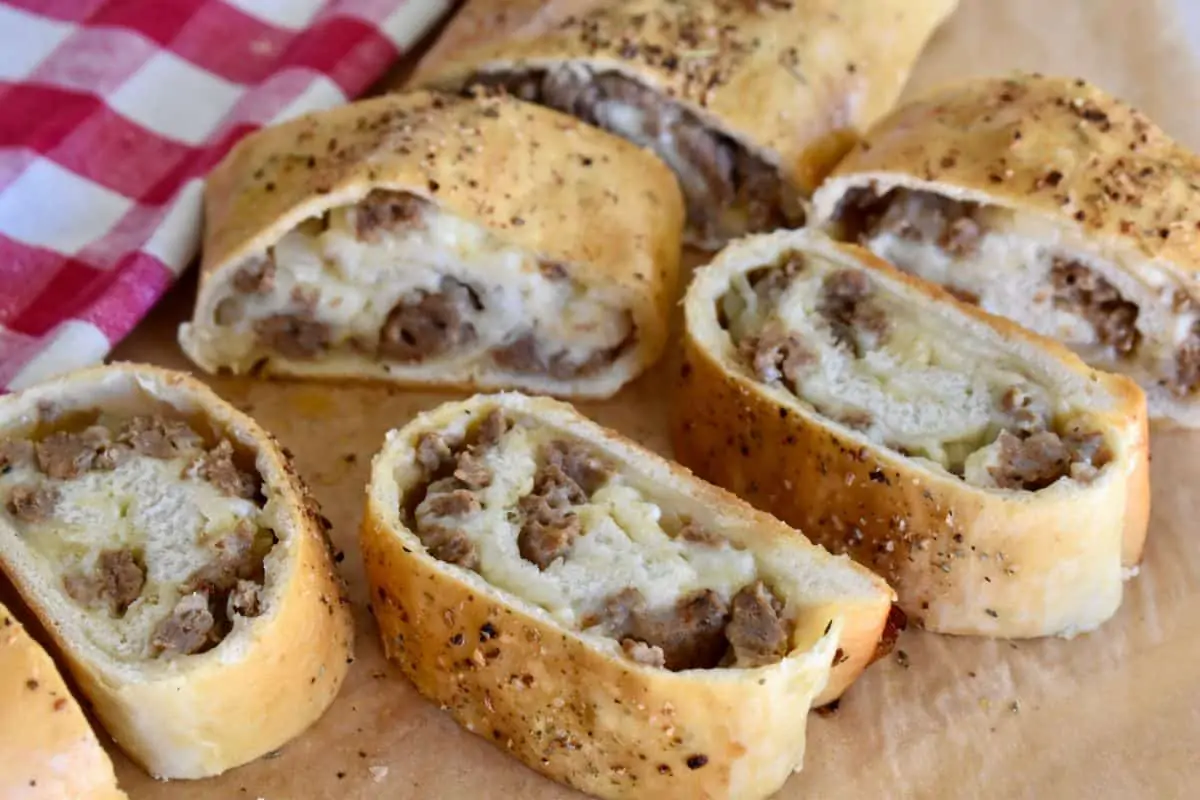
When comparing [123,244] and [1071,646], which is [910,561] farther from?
[123,244]

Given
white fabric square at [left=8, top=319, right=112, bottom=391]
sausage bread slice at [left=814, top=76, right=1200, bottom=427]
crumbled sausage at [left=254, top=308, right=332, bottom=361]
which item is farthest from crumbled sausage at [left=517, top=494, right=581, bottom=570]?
white fabric square at [left=8, top=319, right=112, bottom=391]

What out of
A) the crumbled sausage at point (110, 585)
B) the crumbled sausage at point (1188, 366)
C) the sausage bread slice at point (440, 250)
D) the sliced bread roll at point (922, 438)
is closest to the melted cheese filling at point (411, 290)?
the sausage bread slice at point (440, 250)

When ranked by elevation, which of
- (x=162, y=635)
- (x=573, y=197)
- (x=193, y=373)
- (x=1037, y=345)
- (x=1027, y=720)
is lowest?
(x=193, y=373)

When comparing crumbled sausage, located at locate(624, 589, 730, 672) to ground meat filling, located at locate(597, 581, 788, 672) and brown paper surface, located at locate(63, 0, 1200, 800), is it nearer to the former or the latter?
ground meat filling, located at locate(597, 581, 788, 672)

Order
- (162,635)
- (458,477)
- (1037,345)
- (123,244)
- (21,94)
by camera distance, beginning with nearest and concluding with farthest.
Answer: (162,635)
(458,477)
(1037,345)
(123,244)
(21,94)

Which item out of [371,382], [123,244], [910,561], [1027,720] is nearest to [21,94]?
[123,244]

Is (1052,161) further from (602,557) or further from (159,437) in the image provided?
(159,437)

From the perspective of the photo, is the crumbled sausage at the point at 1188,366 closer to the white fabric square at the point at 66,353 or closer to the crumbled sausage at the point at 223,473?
the crumbled sausage at the point at 223,473
